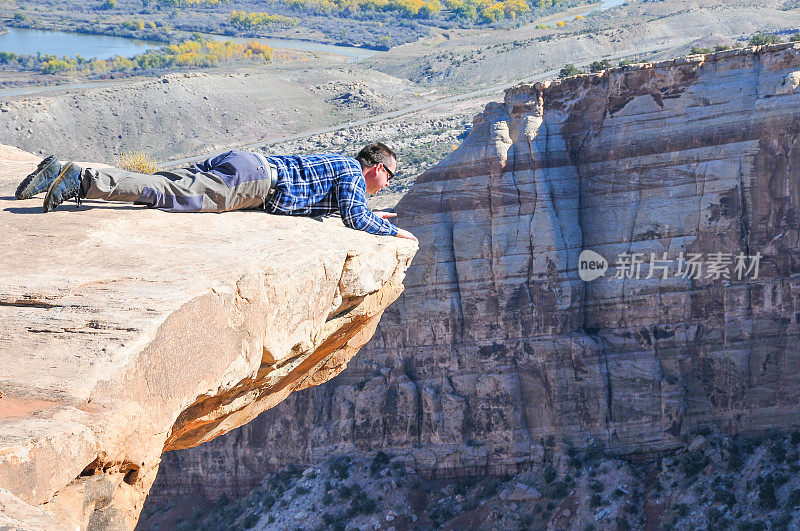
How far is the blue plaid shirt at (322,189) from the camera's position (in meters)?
11.1

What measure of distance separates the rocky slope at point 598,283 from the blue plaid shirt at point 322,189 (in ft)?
79.3

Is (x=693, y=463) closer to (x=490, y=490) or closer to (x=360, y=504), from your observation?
(x=490, y=490)

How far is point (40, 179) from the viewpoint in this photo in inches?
408

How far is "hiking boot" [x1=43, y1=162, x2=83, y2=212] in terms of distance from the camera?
10000mm

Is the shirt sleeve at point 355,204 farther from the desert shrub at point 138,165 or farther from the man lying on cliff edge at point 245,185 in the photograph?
the desert shrub at point 138,165

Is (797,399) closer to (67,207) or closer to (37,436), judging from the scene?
(67,207)

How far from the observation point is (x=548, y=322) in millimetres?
35188

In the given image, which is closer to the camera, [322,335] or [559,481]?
[322,335]

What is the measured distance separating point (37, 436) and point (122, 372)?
993 millimetres

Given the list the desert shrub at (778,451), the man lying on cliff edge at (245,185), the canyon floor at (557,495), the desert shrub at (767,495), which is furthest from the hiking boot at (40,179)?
the desert shrub at (778,451)

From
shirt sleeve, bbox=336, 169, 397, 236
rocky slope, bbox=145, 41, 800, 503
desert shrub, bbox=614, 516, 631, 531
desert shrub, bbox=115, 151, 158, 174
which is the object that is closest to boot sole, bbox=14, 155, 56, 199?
shirt sleeve, bbox=336, 169, 397, 236

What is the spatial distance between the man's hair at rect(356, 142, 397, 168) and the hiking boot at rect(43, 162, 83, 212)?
3522mm

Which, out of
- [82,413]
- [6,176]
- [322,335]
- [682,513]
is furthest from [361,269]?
[682,513]

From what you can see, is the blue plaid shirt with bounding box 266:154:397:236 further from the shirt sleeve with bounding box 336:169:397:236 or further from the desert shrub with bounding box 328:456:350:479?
the desert shrub with bounding box 328:456:350:479
